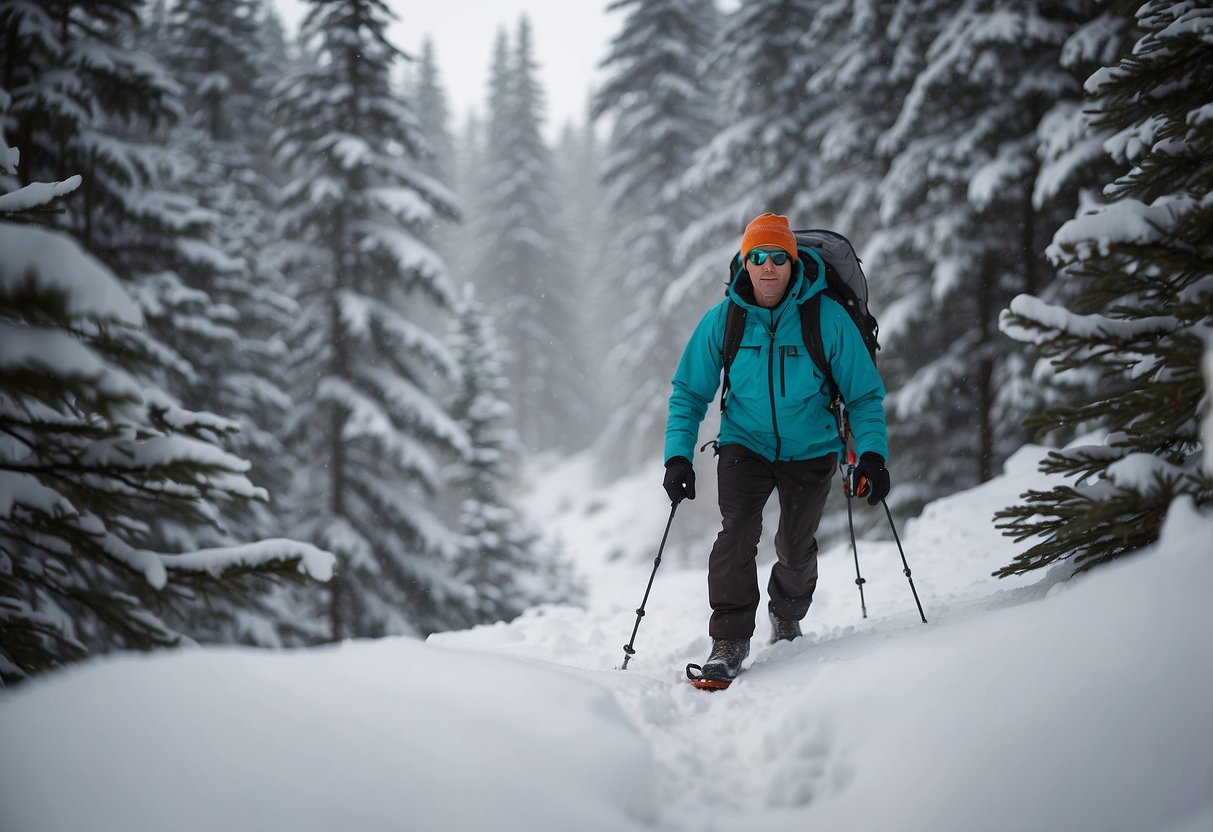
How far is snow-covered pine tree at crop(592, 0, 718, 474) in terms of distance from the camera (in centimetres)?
2158

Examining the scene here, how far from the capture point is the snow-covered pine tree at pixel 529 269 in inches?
1323

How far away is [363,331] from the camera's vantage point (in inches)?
462

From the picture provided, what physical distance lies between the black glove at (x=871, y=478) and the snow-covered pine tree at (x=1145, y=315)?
0.70m

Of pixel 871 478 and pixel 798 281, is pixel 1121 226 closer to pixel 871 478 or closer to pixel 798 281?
pixel 798 281

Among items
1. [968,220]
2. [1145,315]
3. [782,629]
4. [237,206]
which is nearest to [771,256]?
[1145,315]

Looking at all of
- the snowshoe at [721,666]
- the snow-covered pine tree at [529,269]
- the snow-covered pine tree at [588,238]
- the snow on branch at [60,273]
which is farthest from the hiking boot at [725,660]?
the snow-covered pine tree at [529,269]

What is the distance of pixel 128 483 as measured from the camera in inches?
109

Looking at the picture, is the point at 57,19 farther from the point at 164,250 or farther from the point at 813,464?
the point at 813,464

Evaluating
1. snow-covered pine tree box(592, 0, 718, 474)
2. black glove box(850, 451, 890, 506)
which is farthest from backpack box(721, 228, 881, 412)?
snow-covered pine tree box(592, 0, 718, 474)

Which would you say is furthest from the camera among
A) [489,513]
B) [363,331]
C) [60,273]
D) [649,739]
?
[489,513]

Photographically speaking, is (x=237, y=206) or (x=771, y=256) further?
(x=237, y=206)

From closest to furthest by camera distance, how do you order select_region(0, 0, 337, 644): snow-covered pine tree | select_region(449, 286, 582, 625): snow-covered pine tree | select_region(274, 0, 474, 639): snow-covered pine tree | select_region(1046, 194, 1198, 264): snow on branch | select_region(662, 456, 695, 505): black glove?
select_region(1046, 194, 1198, 264): snow on branch → select_region(662, 456, 695, 505): black glove → select_region(0, 0, 337, 644): snow-covered pine tree → select_region(274, 0, 474, 639): snow-covered pine tree → select_region(449, 286, 582, 625): snow-covered pine tree

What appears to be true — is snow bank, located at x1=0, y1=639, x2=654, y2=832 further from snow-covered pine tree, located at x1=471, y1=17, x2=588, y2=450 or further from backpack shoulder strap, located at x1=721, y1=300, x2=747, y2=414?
snow-covered pine tree, located at x1=471, y1=17, x2=588, y2=450

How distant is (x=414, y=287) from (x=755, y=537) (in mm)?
10434
